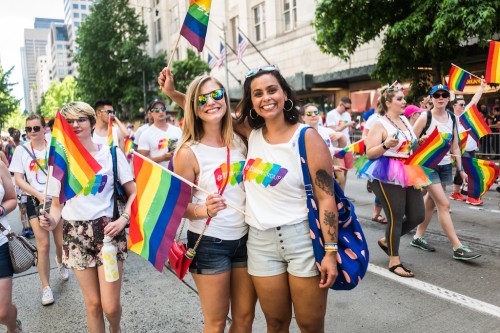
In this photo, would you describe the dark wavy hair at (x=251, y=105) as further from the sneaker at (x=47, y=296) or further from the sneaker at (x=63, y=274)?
the sneaker at (x=63, y=274)

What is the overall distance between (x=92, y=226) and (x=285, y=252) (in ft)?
4.86

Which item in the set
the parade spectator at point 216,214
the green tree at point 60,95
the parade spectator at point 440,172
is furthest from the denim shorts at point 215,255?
the green tree at point 60,95

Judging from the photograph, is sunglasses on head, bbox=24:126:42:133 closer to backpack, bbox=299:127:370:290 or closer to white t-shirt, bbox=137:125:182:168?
white t-shirt, bbox=137:125:182:168

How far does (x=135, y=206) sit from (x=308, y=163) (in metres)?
1.16

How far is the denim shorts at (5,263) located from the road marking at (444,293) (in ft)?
11.7

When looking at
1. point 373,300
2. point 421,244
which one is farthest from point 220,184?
point 421,244

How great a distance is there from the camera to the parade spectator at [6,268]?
10.0ft

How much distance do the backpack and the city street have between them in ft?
4.35

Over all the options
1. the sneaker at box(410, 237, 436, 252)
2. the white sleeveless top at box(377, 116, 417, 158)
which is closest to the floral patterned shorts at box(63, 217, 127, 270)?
the white sleeveless top at box(377, 116, 417, 158)

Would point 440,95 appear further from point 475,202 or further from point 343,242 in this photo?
point 343,242

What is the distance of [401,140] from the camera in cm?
456

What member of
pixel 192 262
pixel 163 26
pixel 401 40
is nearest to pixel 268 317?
pixel 192 262

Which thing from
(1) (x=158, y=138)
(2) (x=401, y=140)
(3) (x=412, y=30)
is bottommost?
(2) (x=401, y=140)

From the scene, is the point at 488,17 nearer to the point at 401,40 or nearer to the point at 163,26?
the point at 401,40
